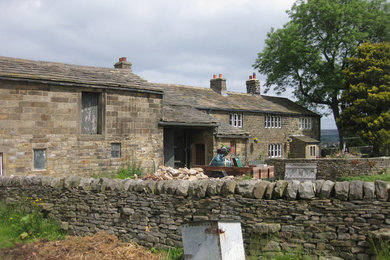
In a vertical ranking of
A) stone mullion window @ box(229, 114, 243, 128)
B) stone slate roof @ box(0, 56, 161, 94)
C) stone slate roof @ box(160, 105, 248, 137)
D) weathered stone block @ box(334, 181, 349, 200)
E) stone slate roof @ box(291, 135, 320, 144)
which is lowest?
weathered stone block @ box(334, 181, 349, 200)

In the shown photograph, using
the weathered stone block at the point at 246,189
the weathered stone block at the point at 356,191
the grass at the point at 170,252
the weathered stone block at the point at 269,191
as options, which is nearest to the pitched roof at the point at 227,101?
the grass at the point at 170,252

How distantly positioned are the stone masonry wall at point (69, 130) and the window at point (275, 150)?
16140mm

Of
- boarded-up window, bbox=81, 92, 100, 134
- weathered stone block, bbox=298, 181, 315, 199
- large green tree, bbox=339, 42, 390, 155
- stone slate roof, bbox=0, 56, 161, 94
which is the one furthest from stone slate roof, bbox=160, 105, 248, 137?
large green tree, bbox=339, 42, 390, 155

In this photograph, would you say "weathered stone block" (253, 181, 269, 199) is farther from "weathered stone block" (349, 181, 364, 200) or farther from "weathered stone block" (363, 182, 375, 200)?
"weathered stone block" (363, 182, 375, 200)

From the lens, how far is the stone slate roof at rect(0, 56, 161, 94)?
13188mm

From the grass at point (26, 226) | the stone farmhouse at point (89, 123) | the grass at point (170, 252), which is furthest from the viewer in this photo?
the stone farmhouse at point (89, 123)

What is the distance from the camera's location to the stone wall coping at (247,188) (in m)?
6.01

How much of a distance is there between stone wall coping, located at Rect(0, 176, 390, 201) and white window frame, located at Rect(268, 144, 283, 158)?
77.2ft

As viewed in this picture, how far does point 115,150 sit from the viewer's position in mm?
15258

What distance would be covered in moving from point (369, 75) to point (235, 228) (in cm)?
2555

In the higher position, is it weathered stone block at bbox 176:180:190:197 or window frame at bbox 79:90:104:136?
window frame at bbox 79:90:104:136

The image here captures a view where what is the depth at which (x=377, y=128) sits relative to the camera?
2728 centimetres

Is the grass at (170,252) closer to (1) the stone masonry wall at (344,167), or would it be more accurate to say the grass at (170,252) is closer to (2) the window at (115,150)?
(2) the window at (115,150)

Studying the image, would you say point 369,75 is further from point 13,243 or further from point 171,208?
point 13,243
